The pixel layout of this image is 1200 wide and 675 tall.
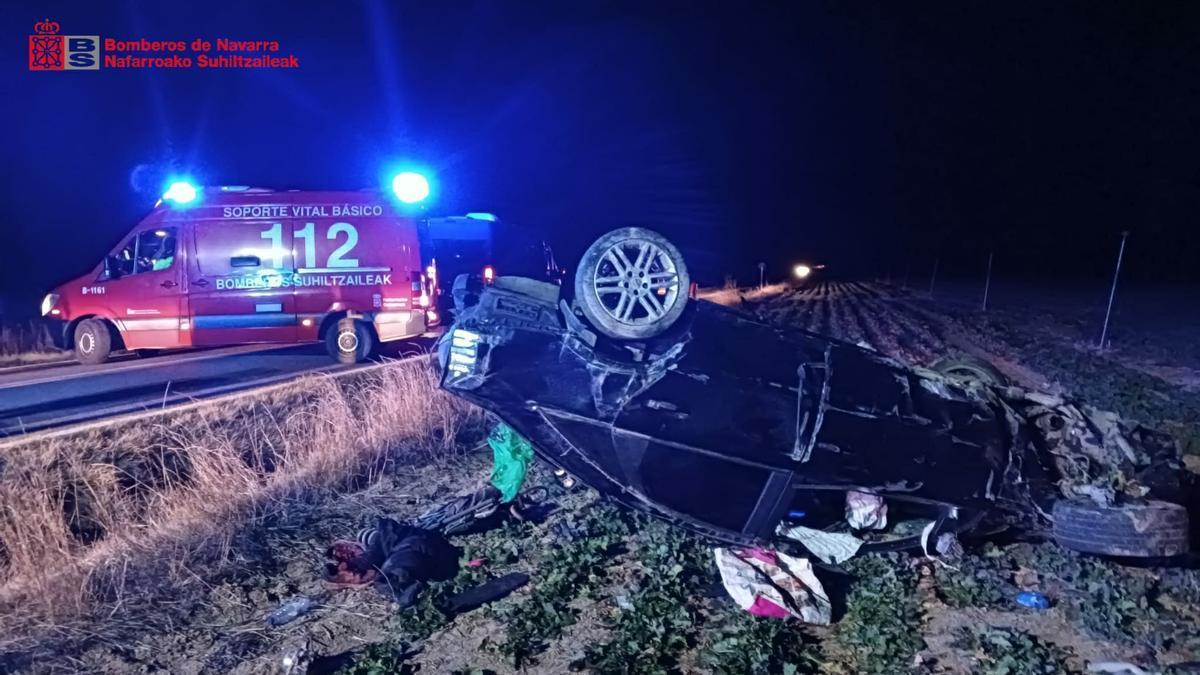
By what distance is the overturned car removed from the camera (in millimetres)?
4074

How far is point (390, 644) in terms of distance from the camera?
11.6ft

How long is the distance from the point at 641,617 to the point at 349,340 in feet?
28.6

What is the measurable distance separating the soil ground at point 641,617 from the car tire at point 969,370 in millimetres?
1148

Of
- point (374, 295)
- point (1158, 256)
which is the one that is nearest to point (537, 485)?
point (374, 295)

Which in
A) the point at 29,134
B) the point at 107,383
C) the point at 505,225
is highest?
the point at 29,134

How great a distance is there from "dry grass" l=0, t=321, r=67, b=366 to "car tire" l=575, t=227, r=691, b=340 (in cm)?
1157

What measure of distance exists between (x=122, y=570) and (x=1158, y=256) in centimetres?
5392

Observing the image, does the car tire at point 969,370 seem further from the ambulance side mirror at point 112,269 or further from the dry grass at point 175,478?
the ambulance side mirror at point 112,269

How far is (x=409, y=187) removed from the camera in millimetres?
11211

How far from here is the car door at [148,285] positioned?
35.8ft

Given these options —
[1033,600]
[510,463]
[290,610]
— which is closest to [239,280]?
[510,463]

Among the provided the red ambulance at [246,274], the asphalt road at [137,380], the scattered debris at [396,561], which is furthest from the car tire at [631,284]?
the red ambulance at [246,274]

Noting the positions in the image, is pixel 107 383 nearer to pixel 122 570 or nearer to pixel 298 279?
pixel 298 279

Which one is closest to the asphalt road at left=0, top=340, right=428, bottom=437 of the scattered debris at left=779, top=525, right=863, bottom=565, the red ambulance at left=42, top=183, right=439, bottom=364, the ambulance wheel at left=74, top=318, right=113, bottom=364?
the ambulance wheel at left=74, top=318, right=113, bottom=364
